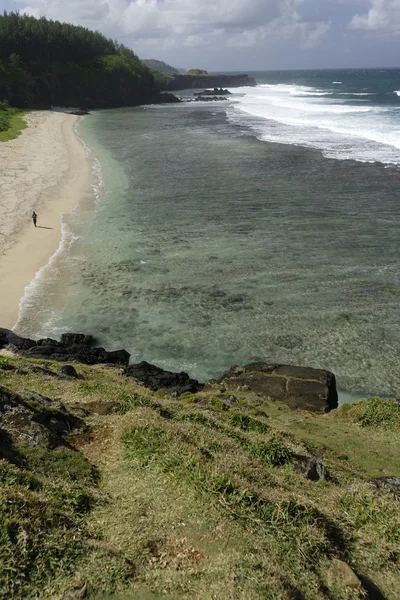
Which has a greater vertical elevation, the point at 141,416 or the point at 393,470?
the point at 141,416

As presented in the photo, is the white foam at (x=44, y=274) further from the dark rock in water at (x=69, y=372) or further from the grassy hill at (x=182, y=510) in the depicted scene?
the grassy hill at (x=182, y=510)

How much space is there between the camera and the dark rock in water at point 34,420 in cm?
911

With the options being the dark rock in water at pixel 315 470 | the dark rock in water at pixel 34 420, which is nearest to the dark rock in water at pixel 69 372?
the dark rock in water at pixel 34 420

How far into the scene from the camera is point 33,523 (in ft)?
21.5

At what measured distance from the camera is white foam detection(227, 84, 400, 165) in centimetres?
5359

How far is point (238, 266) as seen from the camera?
26.1 m

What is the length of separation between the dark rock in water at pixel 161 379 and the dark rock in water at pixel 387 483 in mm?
7263

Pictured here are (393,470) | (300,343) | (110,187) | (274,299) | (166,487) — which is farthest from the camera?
(110,187)

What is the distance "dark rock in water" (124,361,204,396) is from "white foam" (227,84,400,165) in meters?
38.9

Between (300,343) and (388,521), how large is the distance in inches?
456

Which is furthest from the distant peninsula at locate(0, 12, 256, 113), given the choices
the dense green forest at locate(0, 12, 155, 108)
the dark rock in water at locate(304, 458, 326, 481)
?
the dark rock in water at locate(304, 458, 326, 481)

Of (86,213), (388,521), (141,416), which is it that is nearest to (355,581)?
(388,521)

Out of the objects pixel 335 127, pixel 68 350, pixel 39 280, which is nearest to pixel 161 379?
pixel 68 350

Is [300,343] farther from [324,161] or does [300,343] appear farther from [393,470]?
[324,161]
